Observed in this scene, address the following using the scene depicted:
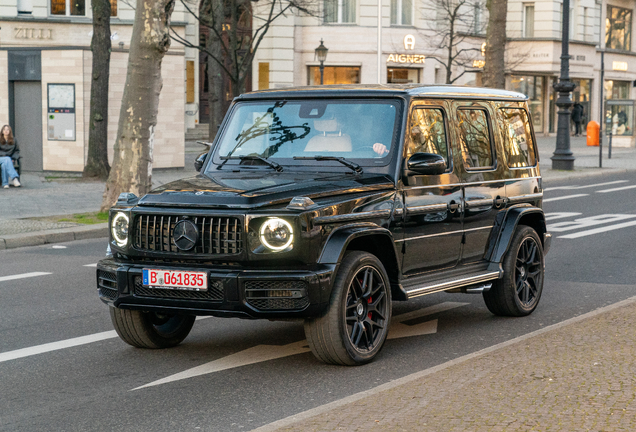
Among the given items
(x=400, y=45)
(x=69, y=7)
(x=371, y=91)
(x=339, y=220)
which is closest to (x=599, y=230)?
(x=371, y=91)

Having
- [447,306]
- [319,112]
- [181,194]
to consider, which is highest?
[319,112]

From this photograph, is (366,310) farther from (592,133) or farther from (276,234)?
(592,133)

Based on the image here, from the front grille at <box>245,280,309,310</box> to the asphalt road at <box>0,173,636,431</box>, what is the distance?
1.62 ft

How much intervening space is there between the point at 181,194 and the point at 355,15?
133ft

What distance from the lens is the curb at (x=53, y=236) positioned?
44.4ft

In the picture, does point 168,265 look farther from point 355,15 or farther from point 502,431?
point 355,15

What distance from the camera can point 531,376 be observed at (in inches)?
221

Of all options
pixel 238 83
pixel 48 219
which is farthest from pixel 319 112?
pixel 238 83

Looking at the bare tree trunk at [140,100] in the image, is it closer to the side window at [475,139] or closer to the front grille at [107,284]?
the side window at [475,139]

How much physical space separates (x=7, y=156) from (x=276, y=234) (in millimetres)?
16636

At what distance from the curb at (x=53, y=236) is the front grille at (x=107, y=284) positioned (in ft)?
24.5

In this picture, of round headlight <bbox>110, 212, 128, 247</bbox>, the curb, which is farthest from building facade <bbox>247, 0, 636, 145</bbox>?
round headlight <bbox>110, 212, 128, 247</bbox>

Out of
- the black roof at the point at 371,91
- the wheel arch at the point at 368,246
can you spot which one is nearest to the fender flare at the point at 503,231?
the black roof at the point at 371,91

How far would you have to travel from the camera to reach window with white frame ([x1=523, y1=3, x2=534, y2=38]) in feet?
185
